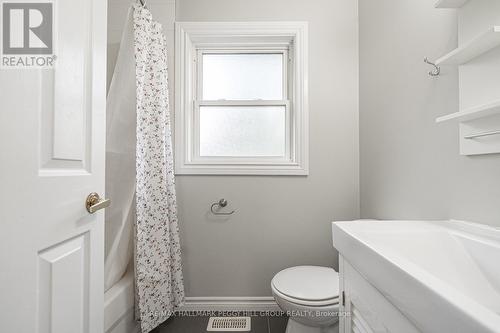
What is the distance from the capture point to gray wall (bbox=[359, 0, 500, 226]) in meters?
0.86

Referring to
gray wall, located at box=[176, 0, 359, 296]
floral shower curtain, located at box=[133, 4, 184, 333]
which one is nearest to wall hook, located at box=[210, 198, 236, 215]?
gray wall, located at box=[176, 0, 359, 296]

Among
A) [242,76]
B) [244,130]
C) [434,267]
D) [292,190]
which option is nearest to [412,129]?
[434,267]

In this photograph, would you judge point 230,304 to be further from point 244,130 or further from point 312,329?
point 244,130

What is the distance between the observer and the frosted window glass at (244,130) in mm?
1851

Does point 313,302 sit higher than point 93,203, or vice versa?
point 93,203

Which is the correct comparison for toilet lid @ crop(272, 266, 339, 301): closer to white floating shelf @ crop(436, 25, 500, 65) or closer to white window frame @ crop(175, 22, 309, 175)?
white window frame @ crop(175, 22, 309, 175)

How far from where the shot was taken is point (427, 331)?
0.42 metres

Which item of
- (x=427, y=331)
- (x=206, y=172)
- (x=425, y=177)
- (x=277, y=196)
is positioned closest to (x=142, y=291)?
(x=206, y=172)

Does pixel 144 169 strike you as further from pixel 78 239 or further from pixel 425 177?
pixel 425 177

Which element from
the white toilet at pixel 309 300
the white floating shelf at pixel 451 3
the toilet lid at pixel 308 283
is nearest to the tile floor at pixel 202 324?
the white toilet at pixel 309 300

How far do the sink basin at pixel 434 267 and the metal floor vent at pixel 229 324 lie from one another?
1.04 metres

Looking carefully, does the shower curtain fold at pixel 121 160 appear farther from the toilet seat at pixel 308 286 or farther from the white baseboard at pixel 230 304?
the toilet seat at pixel 308 286

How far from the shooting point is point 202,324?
1543mm

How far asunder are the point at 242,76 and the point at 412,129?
4.10 feet
